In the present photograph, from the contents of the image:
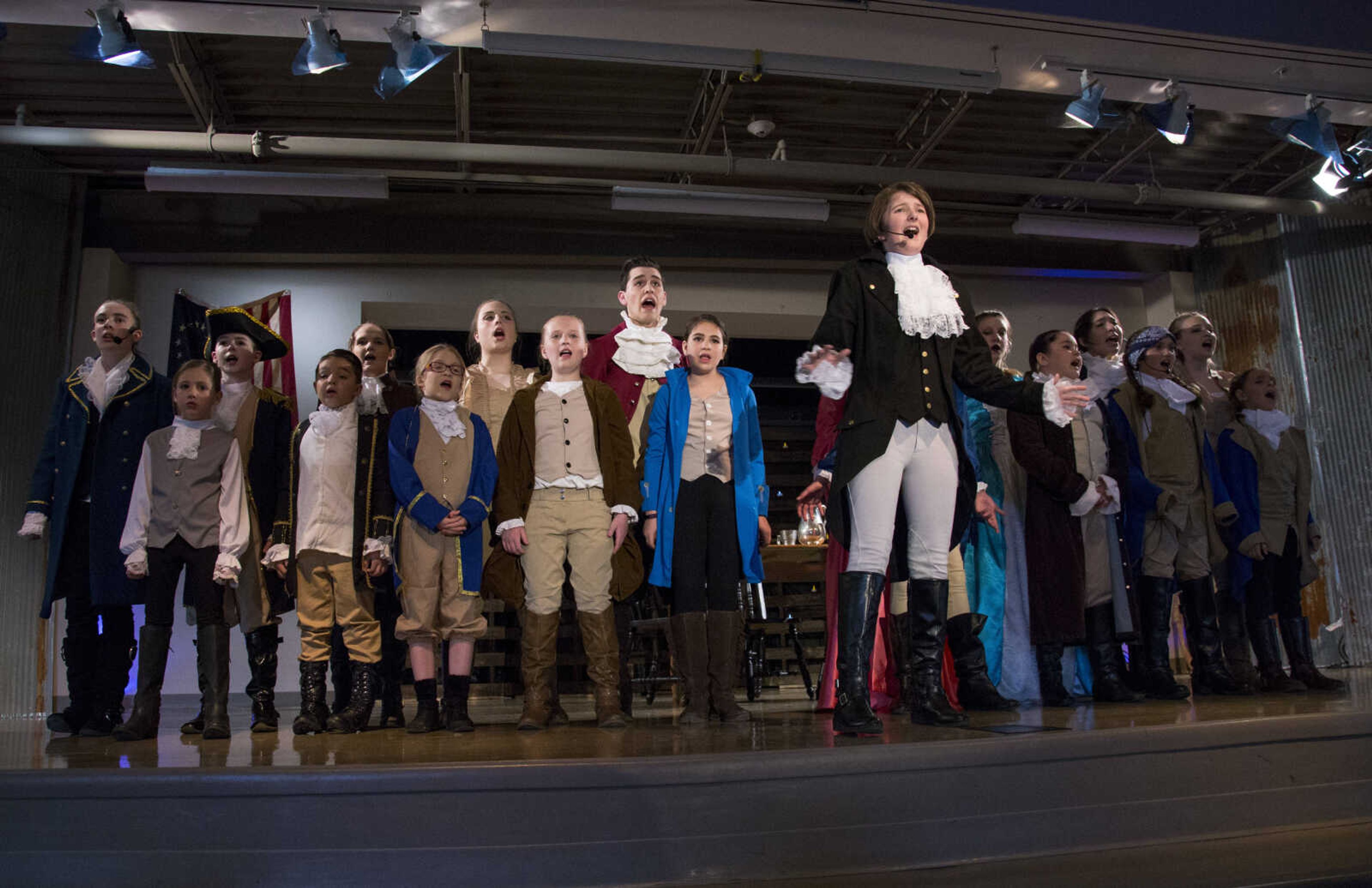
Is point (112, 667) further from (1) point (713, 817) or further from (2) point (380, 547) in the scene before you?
→ (1) point (713, 817)

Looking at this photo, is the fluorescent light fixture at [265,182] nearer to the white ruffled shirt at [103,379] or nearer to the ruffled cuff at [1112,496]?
the white ruffled shirt at [103,379]

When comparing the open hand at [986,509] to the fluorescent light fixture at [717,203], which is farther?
the fluorescent light fixture at [717,203]

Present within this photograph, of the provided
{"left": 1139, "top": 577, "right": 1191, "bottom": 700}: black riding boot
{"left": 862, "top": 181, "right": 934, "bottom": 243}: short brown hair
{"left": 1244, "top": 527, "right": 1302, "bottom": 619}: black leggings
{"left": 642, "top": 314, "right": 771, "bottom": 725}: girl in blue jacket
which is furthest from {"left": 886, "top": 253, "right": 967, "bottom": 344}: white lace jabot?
{"left": 1244, "top": 527, "right": 1302, "bottom": 619}: black leggings

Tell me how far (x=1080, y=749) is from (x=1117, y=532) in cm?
176

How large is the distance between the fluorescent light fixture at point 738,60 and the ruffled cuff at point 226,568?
2875mm

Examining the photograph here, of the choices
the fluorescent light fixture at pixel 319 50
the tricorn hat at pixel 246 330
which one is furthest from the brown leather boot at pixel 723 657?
the fluorescent light fixture at pixel 319 50

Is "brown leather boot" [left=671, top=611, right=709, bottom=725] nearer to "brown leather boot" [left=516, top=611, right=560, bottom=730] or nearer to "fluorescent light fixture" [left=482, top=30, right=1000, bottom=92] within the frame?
"brown leather boot" [left=516, top=611, right=560, bottom=730]

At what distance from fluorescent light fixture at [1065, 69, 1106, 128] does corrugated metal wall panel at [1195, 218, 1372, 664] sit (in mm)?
3532

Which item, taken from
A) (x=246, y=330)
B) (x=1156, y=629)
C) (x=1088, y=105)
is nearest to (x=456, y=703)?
(x=246, y=330)

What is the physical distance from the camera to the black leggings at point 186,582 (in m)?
3.23

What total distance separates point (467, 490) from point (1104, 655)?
93.5 inches

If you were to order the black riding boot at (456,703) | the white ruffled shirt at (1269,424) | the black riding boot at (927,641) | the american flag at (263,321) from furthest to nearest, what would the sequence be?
the american flag at (263,321) < the white ruffled shirt at (1269,424) < the black riding boot at (456,703) < the black riding boot at (927,641)

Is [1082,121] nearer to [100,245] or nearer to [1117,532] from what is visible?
[1117,532]

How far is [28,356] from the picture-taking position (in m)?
6.63
